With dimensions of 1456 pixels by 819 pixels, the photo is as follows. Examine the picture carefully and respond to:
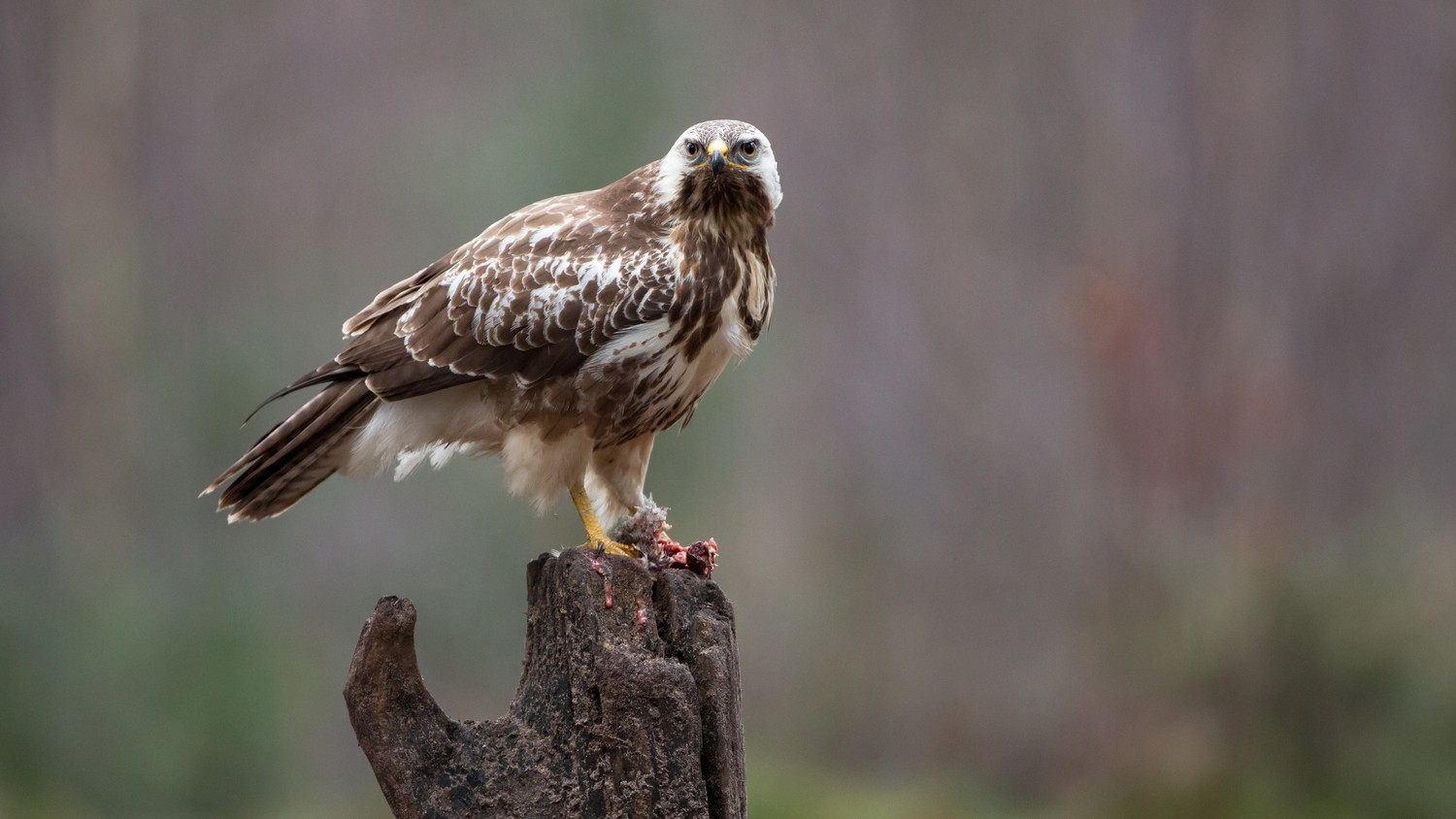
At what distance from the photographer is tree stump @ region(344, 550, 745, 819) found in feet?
7.91

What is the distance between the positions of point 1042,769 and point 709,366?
154 inches

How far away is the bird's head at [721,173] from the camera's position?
3.06 meters

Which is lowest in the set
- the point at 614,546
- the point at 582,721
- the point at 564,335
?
the point at 582,721

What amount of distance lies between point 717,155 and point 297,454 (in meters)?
Result: 1.30

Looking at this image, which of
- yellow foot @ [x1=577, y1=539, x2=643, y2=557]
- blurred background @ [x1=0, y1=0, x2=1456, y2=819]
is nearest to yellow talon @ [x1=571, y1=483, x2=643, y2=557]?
yellow foot @ [x1=577, y1=539, x2=643, y2=557]

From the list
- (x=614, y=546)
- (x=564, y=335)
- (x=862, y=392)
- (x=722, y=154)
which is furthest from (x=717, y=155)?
(x=862, y=392)

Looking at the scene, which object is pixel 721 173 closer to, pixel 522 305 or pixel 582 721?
pixel 522 305

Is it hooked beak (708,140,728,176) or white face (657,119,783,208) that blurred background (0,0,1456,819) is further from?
hooked beak (708,140,728,176)

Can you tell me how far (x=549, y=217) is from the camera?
3.25 metres

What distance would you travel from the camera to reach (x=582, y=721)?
8.09 ft

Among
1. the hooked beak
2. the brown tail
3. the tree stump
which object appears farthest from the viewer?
the brown tail

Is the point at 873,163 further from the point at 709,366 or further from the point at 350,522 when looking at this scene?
the point at 709,366

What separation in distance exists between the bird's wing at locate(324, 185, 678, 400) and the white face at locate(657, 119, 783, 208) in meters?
0.13

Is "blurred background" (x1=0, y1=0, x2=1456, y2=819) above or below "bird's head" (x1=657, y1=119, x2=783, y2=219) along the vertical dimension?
above
